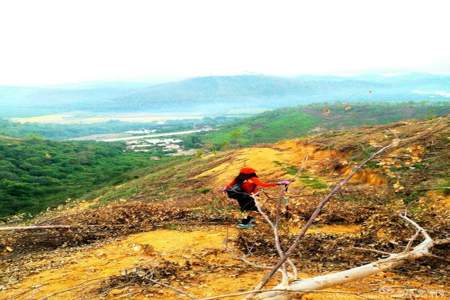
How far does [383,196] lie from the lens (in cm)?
1299

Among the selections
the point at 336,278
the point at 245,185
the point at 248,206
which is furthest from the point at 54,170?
the point at 336,278

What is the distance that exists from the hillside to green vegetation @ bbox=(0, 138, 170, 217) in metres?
32.4

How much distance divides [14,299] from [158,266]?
104 inches

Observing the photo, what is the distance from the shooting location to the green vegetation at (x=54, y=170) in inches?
1915

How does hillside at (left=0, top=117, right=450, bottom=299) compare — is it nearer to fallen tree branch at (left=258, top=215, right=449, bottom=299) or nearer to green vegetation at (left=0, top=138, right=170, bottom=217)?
fallen tree branch at (left=258, top=215, right=449, bottom=299)

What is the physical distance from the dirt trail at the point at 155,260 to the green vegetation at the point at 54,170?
34.2 meters

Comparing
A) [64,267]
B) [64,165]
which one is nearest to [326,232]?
[64,267]

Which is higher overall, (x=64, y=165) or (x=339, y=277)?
(x=339, y=277)

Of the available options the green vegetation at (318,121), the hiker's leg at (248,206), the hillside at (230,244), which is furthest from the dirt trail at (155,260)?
the green vegetation at (318,121)

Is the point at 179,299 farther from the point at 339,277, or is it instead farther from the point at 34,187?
the point at 34,187

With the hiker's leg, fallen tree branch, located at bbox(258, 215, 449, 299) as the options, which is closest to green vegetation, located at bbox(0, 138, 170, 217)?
the hiker's leg

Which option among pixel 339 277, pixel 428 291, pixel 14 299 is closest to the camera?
pixel 339 277

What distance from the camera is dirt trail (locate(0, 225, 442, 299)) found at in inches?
274

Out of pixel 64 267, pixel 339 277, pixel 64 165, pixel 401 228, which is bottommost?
pixel 64 165
